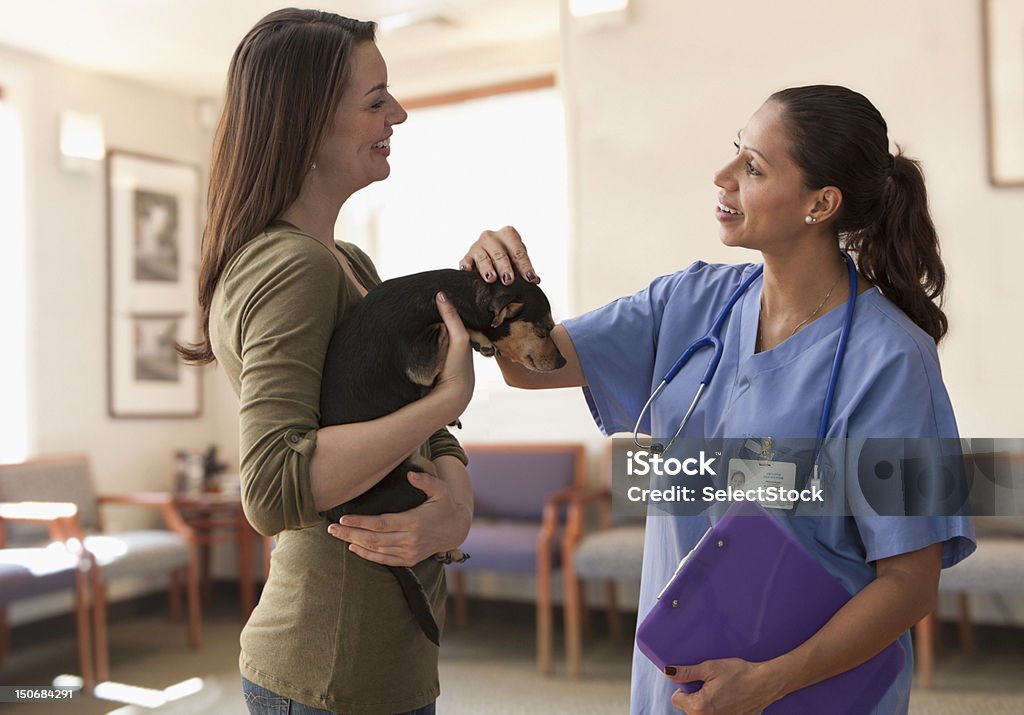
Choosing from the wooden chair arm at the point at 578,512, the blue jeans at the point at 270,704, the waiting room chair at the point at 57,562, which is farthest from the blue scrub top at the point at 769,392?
the waiting room chair at the point at 57,562

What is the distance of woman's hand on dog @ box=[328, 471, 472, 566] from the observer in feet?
3.75

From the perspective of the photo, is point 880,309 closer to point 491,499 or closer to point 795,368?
point 795,368

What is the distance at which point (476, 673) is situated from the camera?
4160 mm

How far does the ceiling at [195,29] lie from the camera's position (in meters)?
4.66

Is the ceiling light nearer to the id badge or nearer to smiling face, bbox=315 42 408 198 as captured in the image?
smiling face, bbox=315 42 408 198

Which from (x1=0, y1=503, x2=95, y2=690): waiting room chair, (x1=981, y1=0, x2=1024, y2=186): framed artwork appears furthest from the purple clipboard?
(x1=0, y1=503, x2=95, y2=690): waiting room chair

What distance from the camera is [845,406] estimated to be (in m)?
1.29

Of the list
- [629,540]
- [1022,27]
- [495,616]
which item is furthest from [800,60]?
[495,616]

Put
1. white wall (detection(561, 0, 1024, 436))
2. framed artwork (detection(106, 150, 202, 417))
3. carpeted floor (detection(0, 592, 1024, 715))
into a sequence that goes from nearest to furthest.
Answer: carpeted floor (detection(0, 592, 1024, 715))
white wall (detection(561, 0, 1024, 436))
framed artwork (detection(106, 150, 202, 417))

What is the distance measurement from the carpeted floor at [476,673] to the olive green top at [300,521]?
8.60 ft

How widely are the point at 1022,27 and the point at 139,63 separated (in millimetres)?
4511

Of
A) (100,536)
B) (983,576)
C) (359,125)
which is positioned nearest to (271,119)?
(359,125)

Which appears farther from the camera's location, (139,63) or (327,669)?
(139,63)

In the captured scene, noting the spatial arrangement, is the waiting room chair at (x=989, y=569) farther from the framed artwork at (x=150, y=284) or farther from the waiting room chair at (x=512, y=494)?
the framed artwork at (x=150, y=284)
